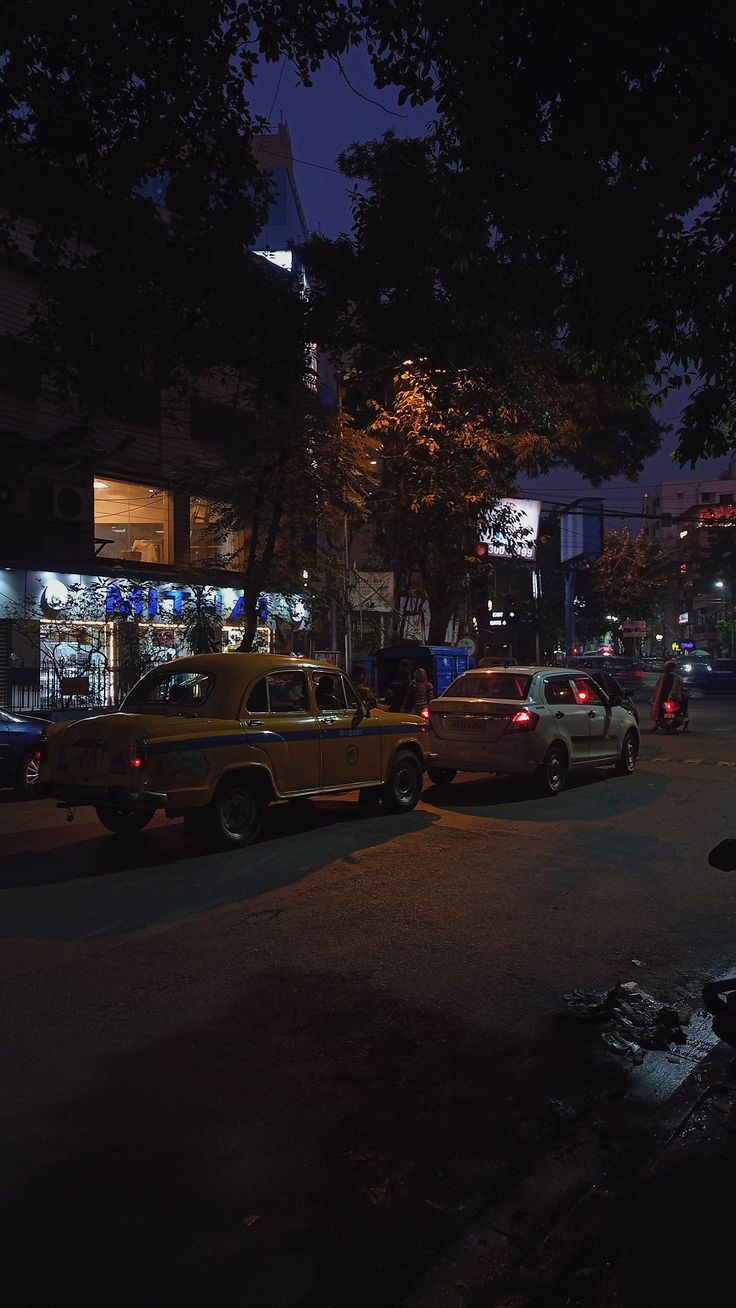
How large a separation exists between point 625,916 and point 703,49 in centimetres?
570

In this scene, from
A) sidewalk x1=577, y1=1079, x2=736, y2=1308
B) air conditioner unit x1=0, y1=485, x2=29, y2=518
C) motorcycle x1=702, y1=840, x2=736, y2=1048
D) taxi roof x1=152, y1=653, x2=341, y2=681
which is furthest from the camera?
air conditioner unit x1=0, y1=485, x2=29, y2=518

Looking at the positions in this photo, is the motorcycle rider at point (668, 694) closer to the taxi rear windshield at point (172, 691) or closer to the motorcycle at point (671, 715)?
the motorcycle at point (671, 715)

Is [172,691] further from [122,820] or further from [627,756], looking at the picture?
[627,756]

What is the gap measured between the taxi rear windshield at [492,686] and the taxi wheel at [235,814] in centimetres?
445

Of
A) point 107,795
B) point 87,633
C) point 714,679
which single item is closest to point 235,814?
point 107,795

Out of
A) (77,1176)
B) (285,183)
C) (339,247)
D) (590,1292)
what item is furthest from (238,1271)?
(285,183)

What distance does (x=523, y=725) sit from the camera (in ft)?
39.4

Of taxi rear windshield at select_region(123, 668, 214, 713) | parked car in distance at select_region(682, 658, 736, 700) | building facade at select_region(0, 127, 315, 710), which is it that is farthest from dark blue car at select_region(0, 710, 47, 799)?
parked car in distance at select_region(682, 658, 736, 700)

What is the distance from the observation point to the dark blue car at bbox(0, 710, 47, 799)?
40.8ft

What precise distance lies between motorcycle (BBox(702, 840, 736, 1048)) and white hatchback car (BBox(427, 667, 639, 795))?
321 inches

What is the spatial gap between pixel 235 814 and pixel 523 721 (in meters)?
→ 4.56

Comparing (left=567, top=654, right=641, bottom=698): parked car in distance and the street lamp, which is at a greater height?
the street lamp

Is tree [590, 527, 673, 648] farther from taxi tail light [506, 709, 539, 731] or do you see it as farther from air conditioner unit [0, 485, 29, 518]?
taxi tail light [506, 709, 539, 731]

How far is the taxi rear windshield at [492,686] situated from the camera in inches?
496
